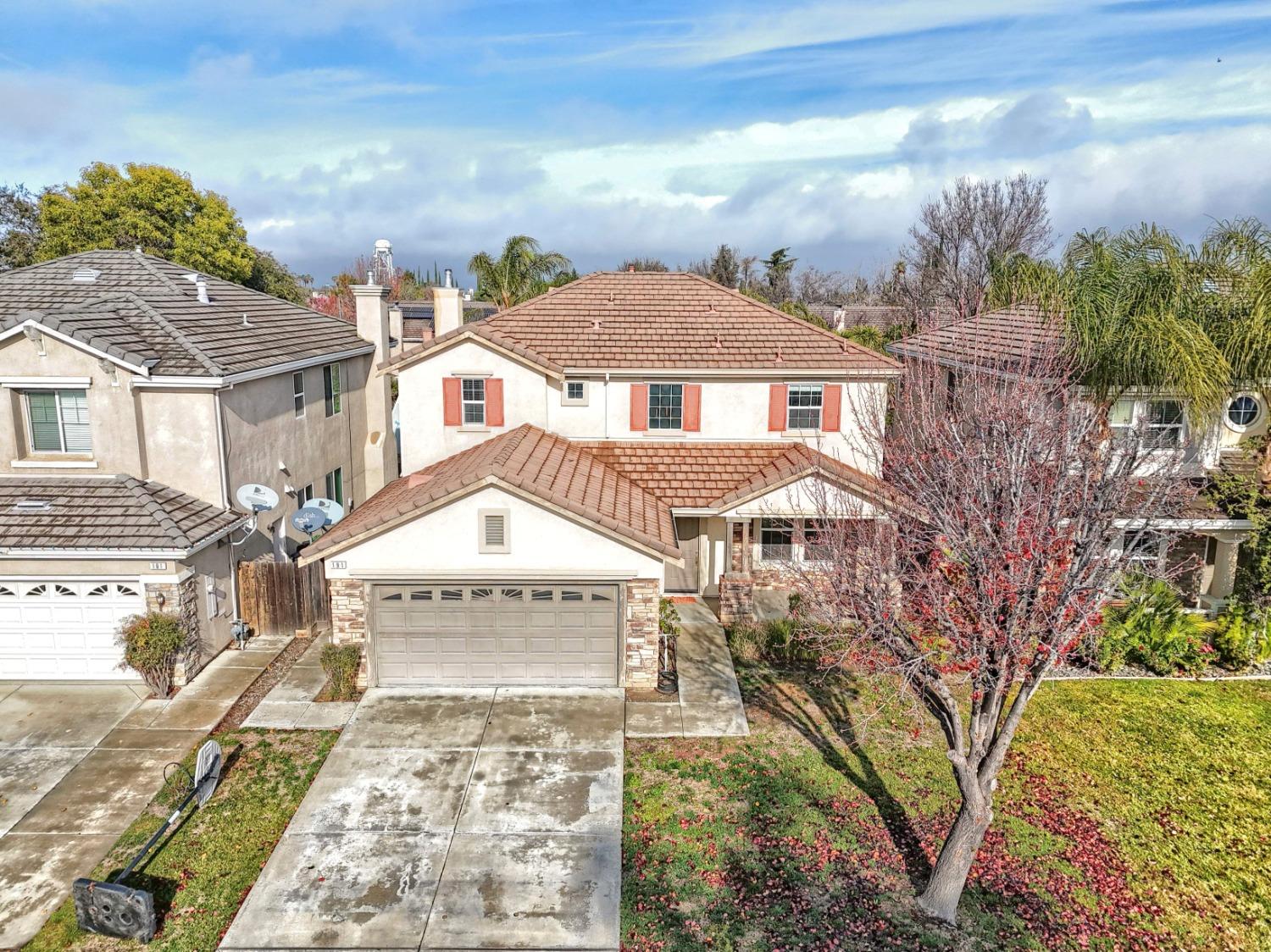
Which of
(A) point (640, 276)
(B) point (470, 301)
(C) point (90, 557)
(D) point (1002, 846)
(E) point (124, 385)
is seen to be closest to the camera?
(D) point (1002, 846)

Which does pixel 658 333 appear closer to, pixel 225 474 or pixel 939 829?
pixel 225 474

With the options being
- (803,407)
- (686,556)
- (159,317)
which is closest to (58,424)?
(159,317)

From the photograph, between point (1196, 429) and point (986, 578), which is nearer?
point (986, 578)

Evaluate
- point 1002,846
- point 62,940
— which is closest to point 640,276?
point 1002,846

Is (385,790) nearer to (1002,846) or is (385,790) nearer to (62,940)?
(62,940)

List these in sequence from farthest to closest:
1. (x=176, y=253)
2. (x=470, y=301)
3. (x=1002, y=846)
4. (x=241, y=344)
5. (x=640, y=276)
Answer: (x=470, y=301) → (x=176, y=253) → (x=640, y=276) → (x=241, y=344) → (x=1002, y=846)

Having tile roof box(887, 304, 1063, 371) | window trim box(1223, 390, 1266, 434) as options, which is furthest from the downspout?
window trim box(1223, 390, 1266, 434)
